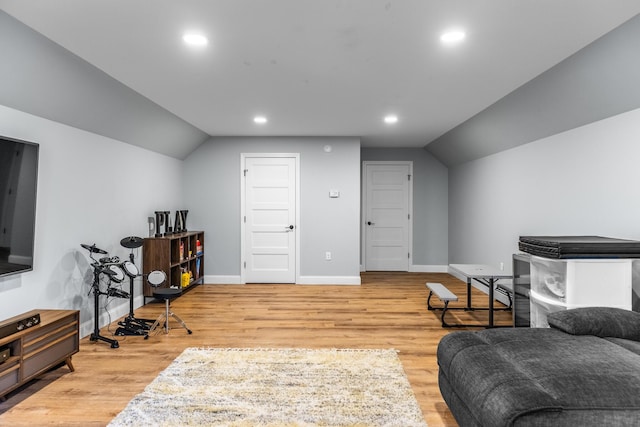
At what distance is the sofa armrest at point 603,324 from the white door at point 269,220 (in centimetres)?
421

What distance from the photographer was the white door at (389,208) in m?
6.95

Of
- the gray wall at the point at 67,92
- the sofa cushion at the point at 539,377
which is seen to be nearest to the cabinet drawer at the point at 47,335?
the gray wall at the point at 67,92

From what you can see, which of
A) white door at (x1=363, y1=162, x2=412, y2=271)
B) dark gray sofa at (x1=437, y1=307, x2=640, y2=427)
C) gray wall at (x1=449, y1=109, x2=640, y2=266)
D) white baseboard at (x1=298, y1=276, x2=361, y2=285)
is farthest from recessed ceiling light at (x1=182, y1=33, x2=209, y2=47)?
white door at (x1=363, y1=162, x2=412, y2=271)

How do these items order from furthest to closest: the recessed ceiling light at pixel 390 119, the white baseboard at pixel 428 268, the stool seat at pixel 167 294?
the white baseboard at pixel 428 268 → the recessed ceiling light at pixel 390 119 → the stool seat at pixel 167 294

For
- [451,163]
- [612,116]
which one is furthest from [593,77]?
[451,163]

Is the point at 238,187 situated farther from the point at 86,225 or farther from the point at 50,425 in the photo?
the point at 50,425

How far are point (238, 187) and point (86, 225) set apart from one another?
2.56m

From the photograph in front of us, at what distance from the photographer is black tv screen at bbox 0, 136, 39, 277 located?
2471 millimetres

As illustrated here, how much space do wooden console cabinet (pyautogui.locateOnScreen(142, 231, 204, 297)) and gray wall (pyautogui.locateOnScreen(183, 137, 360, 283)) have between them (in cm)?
32

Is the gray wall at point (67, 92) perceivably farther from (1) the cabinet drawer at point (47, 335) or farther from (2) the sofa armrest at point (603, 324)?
(2) the sofa armrest at point (603, 324)

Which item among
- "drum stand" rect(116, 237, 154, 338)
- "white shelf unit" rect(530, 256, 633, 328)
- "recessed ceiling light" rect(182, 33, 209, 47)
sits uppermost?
"recessed ceiling light" rect(182, 33, 209, 47)

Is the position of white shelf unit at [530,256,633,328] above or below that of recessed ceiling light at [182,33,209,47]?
below

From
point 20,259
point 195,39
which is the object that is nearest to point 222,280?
point 20,259

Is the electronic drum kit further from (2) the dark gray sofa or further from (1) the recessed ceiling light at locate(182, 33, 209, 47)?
(2) the dark gray sofa
